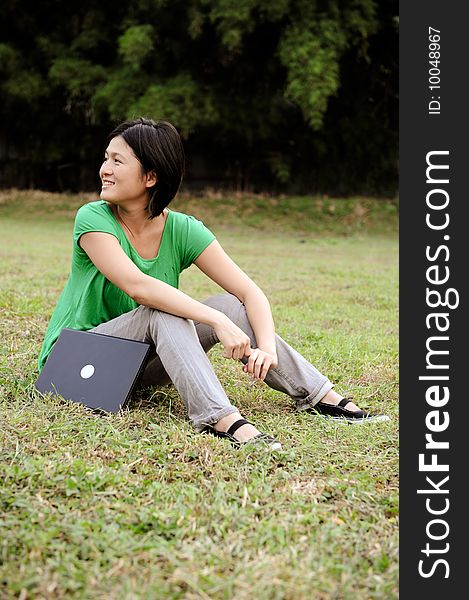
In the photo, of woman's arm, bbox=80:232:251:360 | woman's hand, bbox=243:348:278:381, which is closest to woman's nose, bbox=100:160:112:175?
woman's arm, bbox=80:232:251:360

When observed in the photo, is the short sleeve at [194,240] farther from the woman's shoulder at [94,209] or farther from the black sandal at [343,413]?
the black sandal at [343,413]

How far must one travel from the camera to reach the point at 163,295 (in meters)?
2.68

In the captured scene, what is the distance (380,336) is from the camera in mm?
4609

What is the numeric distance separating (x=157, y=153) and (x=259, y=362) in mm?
800

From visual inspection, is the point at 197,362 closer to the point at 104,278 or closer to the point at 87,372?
the point at 87,372

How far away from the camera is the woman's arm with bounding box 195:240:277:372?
2805mm

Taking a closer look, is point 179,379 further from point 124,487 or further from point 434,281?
point 434,281

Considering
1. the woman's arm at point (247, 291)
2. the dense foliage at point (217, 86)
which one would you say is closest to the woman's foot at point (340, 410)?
the woman's arm at point (247, 291)

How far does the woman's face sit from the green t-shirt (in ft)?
0.24

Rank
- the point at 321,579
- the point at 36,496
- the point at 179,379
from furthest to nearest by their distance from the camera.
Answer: the point at 179,379 → the point at 36,496 → the point at 321,579

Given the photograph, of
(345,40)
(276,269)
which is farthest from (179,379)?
(345,40)

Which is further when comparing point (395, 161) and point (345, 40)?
point (395, 161)

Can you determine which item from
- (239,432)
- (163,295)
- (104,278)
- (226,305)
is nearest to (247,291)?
(226,305)

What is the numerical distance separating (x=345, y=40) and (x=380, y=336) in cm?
912
